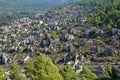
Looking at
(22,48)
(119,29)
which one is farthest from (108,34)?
(22,48)

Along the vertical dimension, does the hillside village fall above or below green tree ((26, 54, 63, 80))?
below

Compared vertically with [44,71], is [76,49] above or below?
below

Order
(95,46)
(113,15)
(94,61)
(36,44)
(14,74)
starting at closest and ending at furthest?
(14,74) < (94,61) < (95,46) < (36,44) < (113,15)

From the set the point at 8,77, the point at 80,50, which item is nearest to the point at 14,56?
the point at 80,50

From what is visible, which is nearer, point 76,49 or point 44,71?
point 44,71

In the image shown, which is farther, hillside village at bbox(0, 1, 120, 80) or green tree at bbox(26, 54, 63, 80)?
hillside village at bbox(0, 1, 120, 80)

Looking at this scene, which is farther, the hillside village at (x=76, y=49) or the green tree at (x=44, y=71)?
the hillside village at (x=76, y=49)

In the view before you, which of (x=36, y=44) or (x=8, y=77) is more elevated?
(x=8, y=77)

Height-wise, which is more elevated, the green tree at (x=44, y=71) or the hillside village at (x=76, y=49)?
the green tree at (x=44, y=71)

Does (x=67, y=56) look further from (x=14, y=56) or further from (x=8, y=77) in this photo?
(x=8, y=77)

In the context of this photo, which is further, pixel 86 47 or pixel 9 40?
pixel 9 40

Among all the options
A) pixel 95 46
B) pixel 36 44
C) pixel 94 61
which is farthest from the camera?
pixel 36 44
